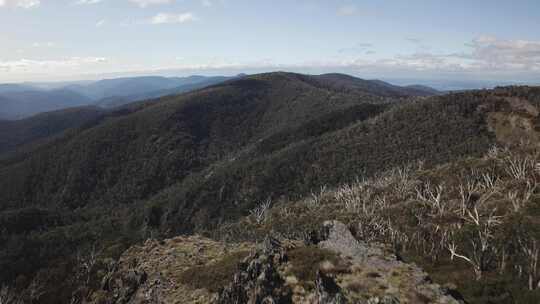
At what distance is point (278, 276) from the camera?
27.9 meters

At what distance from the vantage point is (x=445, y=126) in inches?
5591

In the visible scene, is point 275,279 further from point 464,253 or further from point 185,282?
point 464,253

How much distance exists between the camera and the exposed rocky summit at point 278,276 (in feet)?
82.5

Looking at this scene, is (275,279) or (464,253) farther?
(464,253)

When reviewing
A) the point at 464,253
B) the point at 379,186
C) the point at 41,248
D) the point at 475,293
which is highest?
the point at 475,293

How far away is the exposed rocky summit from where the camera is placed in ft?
82.5

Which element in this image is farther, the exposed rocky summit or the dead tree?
the dead tree

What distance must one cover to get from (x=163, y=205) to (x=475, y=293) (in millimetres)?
168050

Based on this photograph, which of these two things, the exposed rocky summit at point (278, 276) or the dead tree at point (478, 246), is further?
the dead tree at point (478, 246)

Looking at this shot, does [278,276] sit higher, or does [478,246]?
[278,276]

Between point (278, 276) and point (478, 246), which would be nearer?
point (278, 276)

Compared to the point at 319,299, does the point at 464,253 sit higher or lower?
lower

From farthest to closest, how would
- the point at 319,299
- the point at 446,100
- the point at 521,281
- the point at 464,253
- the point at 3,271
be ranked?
the point at 446,100
the point at 3,271
the point at 464,253
the point at 521,281
the point at 319,299

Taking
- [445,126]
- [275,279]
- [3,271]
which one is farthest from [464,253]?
[3,271]
